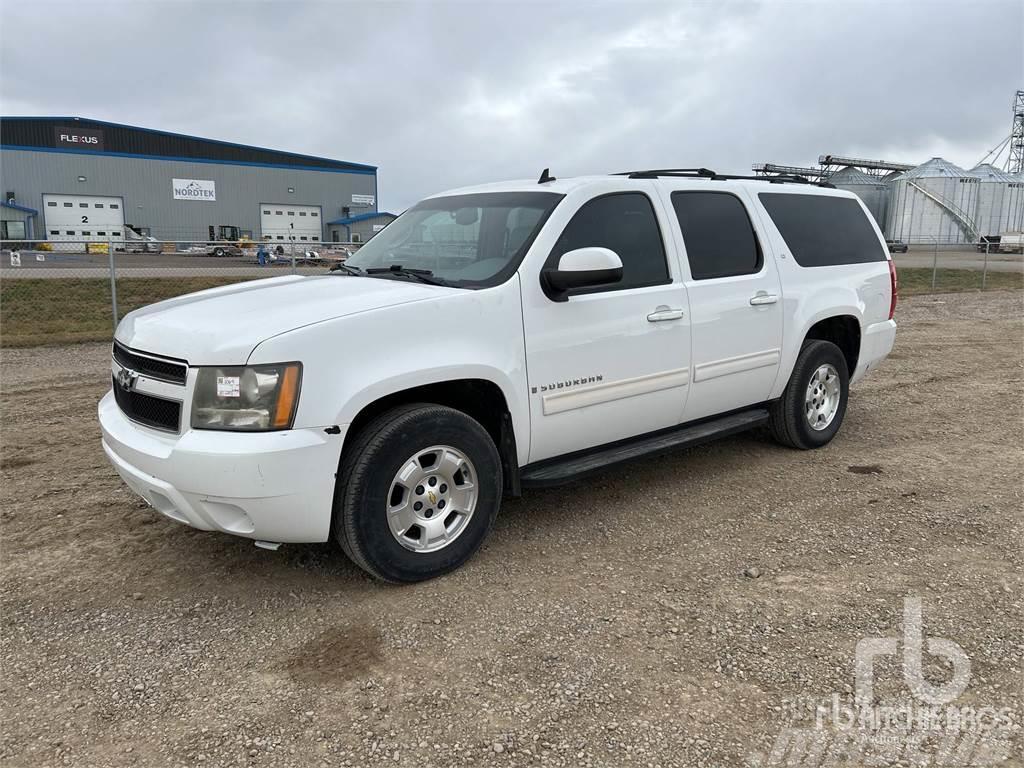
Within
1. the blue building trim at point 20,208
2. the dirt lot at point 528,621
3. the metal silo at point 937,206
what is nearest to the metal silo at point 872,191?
the metal silo at point 937,206

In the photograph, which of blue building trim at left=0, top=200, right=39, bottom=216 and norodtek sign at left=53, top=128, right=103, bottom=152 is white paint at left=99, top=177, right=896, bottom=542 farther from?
norodtek sign at left=53, top=128, right=103, bottom=152

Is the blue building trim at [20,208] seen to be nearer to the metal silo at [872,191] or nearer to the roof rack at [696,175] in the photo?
the roof rack at [696,175]

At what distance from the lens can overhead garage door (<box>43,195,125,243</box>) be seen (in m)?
51.7

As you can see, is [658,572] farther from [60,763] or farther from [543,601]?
[60,763]

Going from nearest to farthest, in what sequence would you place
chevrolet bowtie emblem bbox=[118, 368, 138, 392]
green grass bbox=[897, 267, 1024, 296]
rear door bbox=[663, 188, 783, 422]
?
chevrolet bowtie emblem bbox=[118, 368, 138, 392] → rear door bbox=[663, 188, 783, 422] → green grass bbox=[897, 267, 1024, 296]

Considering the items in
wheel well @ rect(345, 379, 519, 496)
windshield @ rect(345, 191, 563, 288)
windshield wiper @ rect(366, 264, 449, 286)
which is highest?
windshield @ rect(345, 191, 563, 288)

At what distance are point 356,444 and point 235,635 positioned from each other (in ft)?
3.09

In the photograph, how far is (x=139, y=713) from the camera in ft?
8.71

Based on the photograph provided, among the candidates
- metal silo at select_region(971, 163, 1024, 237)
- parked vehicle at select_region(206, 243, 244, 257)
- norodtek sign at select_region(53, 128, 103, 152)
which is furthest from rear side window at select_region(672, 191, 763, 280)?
metal silo at select_region(971, 163, 1024, 237)

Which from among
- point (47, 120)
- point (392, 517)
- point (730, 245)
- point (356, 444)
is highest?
point (47, 120)

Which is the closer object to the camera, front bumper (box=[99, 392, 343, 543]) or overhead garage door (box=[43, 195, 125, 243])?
front bumper (box=[99, 392, 343, 543])

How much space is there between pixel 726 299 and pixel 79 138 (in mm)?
60035

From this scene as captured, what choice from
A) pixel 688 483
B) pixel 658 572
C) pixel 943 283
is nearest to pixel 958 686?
pixel 658 572

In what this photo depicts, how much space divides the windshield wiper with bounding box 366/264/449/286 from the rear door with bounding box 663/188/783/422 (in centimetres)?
155
